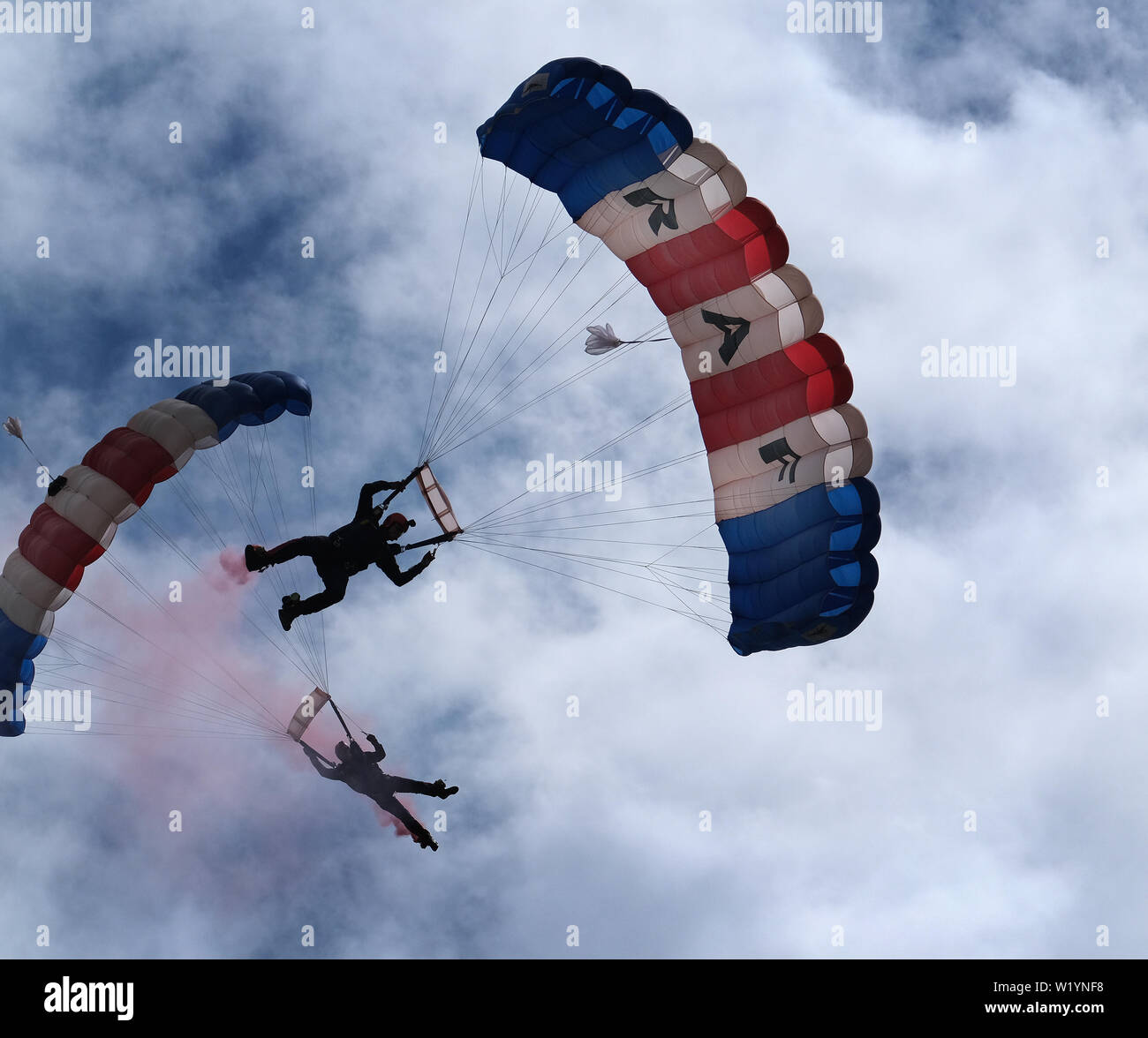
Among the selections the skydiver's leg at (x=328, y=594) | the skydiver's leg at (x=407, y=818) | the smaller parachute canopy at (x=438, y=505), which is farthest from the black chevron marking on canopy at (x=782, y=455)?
the skydiver's leg at (x=407, y=818)

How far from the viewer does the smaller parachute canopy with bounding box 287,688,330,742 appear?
2388 cm

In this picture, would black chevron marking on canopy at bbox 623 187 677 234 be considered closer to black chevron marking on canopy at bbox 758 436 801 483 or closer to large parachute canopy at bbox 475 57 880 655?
large parachute canopy at bbox 475 57 880 655

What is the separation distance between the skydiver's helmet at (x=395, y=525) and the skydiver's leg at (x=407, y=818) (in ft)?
12.0

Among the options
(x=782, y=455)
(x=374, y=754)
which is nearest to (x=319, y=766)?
(x=374, y=754)

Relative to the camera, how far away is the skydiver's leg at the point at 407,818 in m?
23.5

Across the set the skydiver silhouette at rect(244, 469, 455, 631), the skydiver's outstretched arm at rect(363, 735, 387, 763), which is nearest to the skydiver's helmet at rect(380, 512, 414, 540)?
the skydiver silhouette at rect(244, 469, 455, 631)

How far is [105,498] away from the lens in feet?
79.9

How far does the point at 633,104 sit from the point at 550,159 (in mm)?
2125
